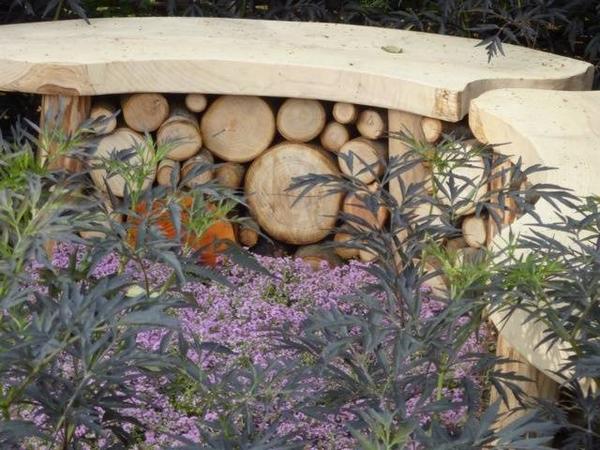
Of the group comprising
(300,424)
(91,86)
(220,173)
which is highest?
(91,86)

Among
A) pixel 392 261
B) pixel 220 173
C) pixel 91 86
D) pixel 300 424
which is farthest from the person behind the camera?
pixel 220 173

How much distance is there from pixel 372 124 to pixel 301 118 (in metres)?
0.24

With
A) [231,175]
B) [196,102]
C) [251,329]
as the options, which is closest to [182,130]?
[196,102]

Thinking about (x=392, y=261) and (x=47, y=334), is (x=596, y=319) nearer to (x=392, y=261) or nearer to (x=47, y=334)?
(x=392, y=261)

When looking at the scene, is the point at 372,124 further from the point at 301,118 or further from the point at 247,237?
the point at 247,237

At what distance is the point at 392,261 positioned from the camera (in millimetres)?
1939

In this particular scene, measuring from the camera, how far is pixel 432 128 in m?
3.56

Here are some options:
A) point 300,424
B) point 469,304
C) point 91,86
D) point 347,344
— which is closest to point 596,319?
point 469,304

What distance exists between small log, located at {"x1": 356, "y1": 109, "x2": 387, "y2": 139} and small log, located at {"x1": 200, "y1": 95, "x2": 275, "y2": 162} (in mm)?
312

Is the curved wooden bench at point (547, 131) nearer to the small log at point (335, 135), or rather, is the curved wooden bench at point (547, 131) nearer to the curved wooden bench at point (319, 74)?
the curved wooden bench at point (319, 74)

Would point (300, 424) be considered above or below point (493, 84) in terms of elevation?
A: below

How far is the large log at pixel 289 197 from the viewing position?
12.7 ft

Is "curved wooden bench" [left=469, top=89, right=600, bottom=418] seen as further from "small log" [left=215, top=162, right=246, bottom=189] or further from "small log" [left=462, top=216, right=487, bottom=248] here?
"small log" [left=215, top=162, right=246, bottom=189]

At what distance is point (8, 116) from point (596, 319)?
131 inches
